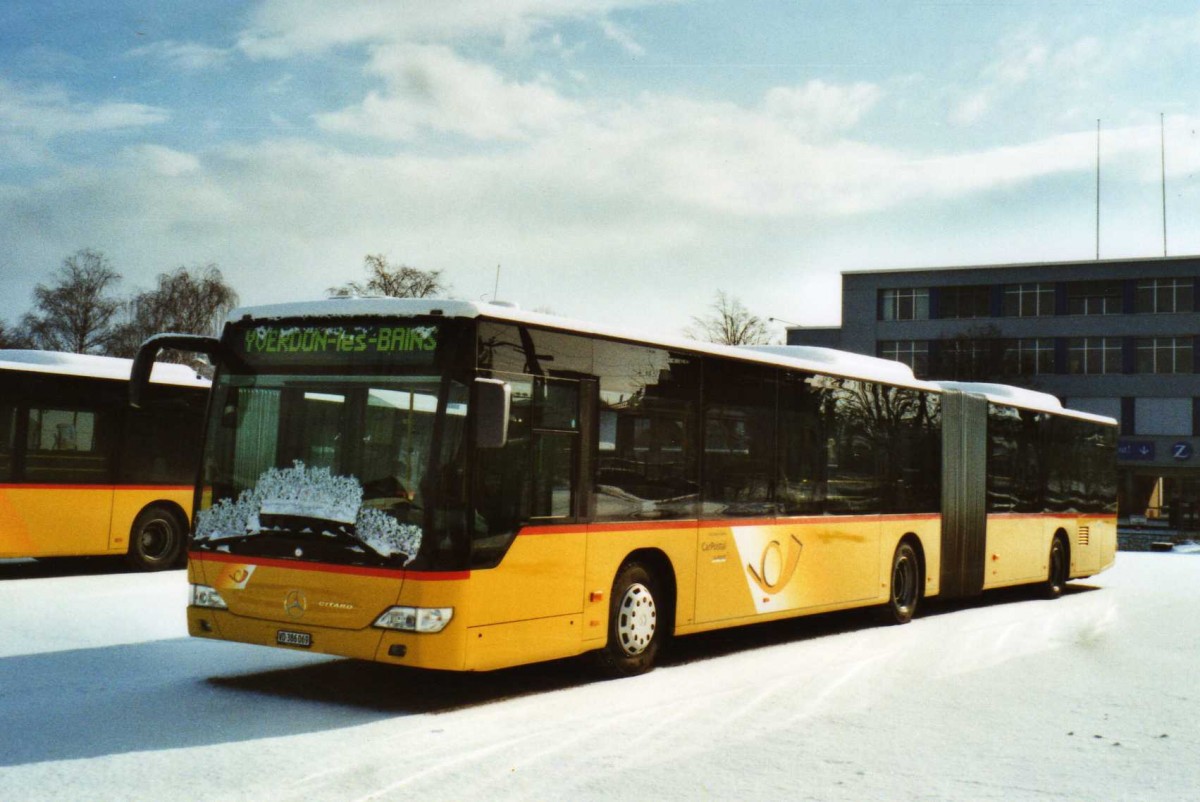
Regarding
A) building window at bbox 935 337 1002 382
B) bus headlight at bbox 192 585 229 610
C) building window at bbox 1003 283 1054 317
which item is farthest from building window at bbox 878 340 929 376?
bus headlight at bbox 192 585 229 610

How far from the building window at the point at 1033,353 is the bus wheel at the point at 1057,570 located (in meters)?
55.0

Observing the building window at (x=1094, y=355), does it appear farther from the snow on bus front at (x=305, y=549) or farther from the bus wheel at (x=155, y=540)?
the snow on bus front at (x=305, y=549)

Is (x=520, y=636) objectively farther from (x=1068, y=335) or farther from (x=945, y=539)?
(x=1068, y=335)

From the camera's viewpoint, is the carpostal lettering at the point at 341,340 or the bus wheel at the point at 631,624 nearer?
the carpostal lettering at the point at 341,340

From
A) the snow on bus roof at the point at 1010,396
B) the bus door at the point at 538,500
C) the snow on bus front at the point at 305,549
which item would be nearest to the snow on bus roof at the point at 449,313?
the bus door at the point at 538,500

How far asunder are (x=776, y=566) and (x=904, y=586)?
12.6 feet

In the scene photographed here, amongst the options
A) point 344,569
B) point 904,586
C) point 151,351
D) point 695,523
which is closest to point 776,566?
point 695,523

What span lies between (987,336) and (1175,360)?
1007cm

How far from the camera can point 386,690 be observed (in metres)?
9.80

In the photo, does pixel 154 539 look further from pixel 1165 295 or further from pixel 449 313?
pixel 1165 295

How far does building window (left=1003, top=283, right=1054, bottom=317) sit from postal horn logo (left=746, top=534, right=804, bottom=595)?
6636cm

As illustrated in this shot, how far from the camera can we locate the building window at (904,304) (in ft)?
256

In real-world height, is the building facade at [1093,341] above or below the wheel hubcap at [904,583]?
above

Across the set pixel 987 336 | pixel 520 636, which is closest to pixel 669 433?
pixel 520 636
